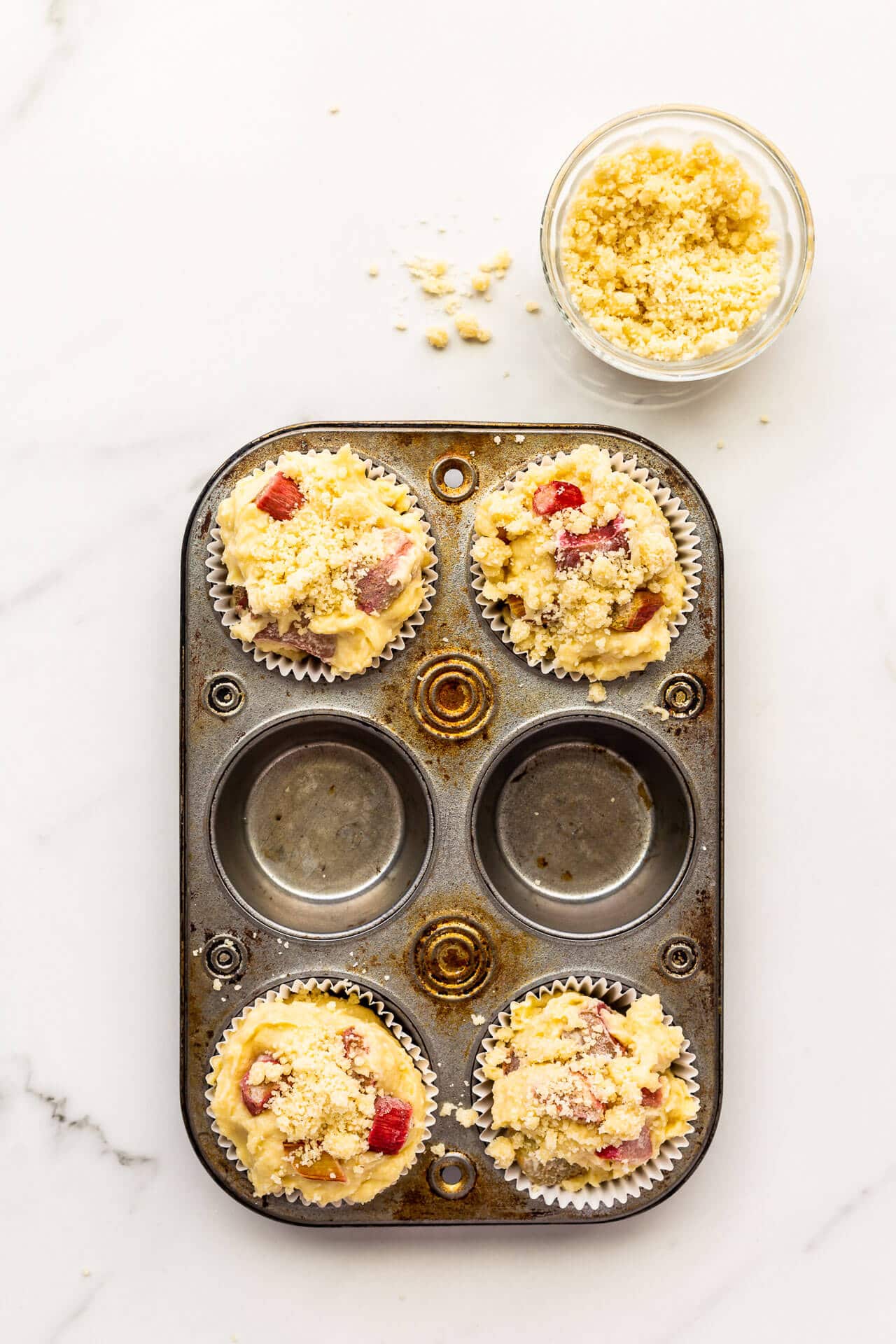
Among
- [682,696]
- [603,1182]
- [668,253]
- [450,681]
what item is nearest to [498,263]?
[668,253]

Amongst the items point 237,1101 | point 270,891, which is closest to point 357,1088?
point 237,1101

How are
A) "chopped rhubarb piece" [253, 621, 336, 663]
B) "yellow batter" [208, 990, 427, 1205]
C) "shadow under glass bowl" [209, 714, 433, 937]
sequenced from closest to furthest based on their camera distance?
"yellow batter" [208, 990, 427, 1205]
"chopped rhubarb piece" [253, 621, 336, 663]
"shadow under glass bowl" [209, 714, 433, 937]

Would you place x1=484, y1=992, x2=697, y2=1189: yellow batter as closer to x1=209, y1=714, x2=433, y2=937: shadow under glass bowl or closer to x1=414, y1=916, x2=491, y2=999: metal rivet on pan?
x1=414, y1=916, x2=491, y2=999: metal rivet on pan

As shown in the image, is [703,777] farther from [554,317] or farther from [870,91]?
[870,91]

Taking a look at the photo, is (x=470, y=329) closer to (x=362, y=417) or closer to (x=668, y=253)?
(x=362, y=417)

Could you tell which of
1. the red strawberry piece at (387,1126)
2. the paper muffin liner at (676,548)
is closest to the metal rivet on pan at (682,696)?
the paper muffin liner at (676,548)

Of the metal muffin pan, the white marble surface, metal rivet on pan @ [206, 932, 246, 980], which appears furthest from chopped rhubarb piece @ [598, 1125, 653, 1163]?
metal rivet on pan @ [206, 932, 246, 980]

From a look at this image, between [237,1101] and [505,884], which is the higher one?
[505,884]
